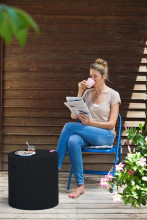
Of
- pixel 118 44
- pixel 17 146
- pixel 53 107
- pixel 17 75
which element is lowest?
pixel 17 146

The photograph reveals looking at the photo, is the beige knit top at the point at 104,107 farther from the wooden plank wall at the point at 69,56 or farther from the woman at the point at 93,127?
the wooden plank wall at the point at 69,56

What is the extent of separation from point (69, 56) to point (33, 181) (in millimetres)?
2019

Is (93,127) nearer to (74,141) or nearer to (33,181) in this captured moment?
(74,141)

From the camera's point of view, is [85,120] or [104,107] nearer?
[85,120]

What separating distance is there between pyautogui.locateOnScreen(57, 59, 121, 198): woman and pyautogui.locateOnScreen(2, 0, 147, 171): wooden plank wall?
2.22 feet

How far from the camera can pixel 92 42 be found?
4.46m

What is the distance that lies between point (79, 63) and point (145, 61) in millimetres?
865

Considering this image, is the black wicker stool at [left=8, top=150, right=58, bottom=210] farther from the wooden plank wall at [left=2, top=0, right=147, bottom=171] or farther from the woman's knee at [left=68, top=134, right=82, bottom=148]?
the wooden plank wall at [left=2, top=0, right=147, bottom=171]

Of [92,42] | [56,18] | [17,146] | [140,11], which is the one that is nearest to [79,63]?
[92,42]

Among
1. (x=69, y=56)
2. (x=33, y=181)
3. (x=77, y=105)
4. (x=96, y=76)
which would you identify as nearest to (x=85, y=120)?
(x=77, y=105)

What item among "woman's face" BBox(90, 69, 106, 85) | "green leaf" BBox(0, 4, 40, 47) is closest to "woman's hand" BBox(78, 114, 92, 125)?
"woman's face" BBox(90, 69, 106, 85)

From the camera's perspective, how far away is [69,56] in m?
4.48

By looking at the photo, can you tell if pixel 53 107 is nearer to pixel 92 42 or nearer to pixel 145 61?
pixel 92 42

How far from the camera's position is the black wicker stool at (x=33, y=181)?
297 cm
